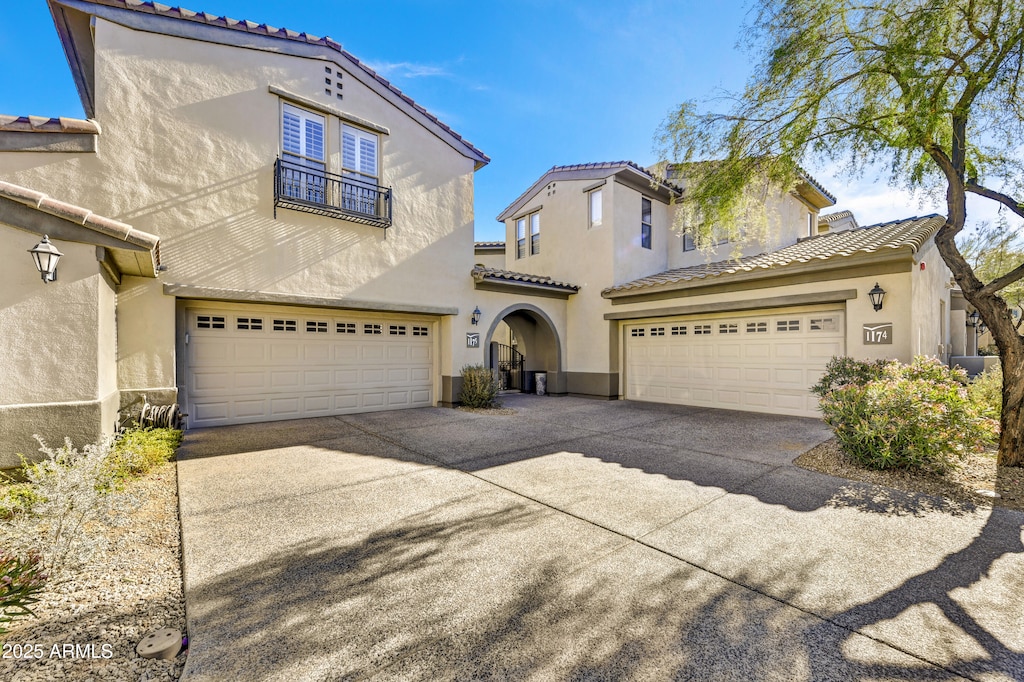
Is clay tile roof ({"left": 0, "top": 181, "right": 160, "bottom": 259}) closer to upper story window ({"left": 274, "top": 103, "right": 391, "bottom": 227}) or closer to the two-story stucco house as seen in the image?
the two-story stucco house

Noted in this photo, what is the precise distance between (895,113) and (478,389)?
9.37m

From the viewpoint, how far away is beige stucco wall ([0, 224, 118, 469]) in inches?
201

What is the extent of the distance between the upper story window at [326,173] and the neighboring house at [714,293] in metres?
7.02

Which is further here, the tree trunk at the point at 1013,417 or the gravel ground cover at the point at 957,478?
the tree trunk at the point at 1013,417

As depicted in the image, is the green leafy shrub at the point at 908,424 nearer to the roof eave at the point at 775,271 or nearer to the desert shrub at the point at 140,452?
the roof eave at the point at 775,271

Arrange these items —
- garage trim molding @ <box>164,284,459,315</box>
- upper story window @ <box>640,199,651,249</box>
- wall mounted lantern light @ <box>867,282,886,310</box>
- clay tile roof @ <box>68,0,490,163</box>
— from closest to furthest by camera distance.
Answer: clay tile roof @ <box>68,0,490,163</box>
garage trim molding @ <box>164,284,459,315</box>
wall mounted lantern light @ <box>867,282,886,310</box>
upper story window @ <box>640,199,651,249</box>

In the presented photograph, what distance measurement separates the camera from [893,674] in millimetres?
2322

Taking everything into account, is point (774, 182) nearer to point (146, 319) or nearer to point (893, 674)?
point (893, 674)

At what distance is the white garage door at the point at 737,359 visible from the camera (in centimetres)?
998

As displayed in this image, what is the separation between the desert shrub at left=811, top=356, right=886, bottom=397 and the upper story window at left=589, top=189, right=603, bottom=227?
312 inches

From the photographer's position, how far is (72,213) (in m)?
5.40

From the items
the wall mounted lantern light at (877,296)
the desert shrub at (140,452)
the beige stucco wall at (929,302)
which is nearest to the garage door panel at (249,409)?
the desert shrub at (140,452)

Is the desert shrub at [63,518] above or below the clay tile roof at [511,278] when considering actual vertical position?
below

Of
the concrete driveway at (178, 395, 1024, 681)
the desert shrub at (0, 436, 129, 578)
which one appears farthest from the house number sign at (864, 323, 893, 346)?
the desert shrub at (0, 436, 129, 578)
